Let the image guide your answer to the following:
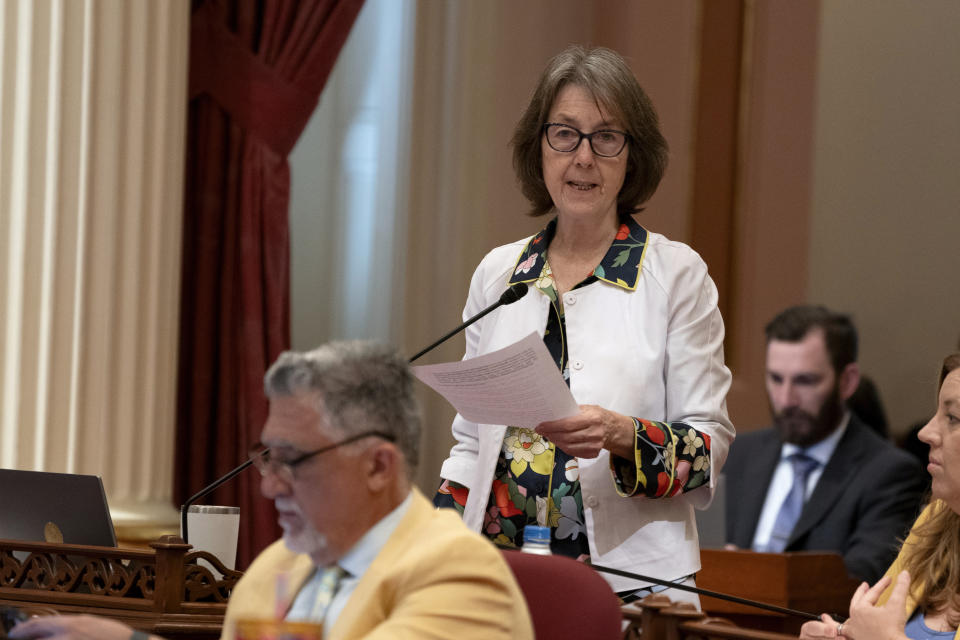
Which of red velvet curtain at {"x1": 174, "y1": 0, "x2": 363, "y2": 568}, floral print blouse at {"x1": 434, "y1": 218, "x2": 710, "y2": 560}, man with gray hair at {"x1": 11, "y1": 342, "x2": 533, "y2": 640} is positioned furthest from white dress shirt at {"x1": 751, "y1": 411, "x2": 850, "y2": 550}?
man with gray hair at {"x1": 11, "y1": 342, "x2": 533, "y2": 640}

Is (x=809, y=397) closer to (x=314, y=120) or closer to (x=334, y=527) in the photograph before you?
(x=314, y=120)

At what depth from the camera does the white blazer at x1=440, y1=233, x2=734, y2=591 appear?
237 cm

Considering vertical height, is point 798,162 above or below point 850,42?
below

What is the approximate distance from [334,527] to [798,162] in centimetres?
546

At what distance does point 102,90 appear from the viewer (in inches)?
156

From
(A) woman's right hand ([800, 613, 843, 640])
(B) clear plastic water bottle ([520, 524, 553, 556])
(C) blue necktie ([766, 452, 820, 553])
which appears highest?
(B) clear plastic water bottle ([520, 524, 553, 556])

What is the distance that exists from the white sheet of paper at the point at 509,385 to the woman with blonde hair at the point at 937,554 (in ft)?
1.94

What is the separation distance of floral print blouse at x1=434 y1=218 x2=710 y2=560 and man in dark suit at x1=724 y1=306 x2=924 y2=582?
2.87 m

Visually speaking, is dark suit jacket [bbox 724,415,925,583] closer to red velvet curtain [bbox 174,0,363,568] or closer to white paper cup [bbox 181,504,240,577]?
red velvet curtain [bbox 174,0,363,568]

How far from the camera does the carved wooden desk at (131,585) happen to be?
2.23 metres

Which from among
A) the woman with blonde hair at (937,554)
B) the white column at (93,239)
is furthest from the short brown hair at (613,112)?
the white column at (93,239)

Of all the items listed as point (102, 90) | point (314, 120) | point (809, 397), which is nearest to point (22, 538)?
point (102, 90)

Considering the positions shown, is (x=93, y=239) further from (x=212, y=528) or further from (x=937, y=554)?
(x=937, y=554)

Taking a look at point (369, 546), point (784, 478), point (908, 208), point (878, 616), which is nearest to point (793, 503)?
point (784, 478)
